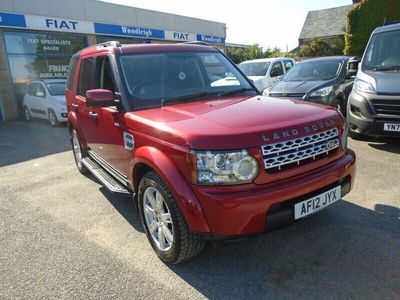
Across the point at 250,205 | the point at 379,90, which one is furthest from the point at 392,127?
the point at 250,205

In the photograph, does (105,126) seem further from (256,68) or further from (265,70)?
(256,68)

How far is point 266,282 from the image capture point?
111 inches

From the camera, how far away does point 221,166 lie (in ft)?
8.38

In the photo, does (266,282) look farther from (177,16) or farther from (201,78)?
(177,16)

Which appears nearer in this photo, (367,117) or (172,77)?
(172,77)

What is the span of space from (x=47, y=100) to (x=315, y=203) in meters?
11.0

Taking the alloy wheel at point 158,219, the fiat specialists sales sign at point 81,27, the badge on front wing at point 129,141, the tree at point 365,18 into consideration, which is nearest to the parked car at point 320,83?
the badge on front wing at point 129,141

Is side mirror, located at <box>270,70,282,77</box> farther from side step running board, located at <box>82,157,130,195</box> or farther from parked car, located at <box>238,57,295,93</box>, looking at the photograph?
side step running board, located at <box>82,157,130,195</box>

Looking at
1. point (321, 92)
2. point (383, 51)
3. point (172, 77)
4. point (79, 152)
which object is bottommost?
point (79, 152)

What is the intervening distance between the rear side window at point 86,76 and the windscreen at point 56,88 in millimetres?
7334

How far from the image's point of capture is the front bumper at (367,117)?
→ 579 cm

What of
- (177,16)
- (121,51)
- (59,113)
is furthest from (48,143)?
(177,16)

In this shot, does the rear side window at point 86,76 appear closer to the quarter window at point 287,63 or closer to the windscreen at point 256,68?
the windscreen at point 256,68

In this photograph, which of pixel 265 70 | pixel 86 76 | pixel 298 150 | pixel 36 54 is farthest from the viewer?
pixel 36 54
